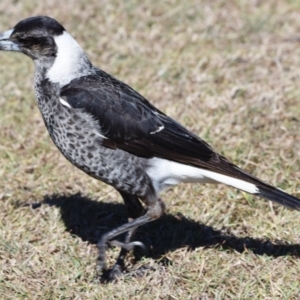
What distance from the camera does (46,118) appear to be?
4.14m

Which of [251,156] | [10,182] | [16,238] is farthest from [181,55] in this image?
[16,238]

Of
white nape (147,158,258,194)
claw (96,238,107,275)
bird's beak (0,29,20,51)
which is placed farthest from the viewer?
bird's beak (0,29,20,51)

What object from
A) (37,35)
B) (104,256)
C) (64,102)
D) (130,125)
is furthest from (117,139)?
(37,35)

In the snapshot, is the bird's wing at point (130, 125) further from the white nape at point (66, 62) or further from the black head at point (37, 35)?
the black head at point (37, 35)

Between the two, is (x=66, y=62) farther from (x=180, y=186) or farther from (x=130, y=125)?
Result: (x=180, y=186)

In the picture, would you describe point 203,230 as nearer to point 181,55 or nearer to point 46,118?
point 46,118

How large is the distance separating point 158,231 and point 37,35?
1.35 metres

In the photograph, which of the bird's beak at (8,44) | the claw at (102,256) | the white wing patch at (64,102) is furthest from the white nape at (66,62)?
the claw at (102,256)

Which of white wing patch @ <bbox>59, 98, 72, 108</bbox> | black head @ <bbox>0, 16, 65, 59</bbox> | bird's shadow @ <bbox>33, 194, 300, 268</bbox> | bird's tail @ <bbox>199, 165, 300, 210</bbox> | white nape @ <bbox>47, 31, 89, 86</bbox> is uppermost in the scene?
black head @ <bbox>0, 16, 65, 59</bbox>

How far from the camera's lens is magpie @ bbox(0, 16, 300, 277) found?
4.04m

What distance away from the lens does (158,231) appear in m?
4.58

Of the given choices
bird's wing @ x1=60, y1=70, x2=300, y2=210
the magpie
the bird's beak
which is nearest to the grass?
the magpie

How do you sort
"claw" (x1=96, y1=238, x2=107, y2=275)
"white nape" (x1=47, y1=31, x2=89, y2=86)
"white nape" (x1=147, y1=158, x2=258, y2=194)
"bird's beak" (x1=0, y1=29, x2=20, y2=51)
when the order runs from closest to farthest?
"claw" (x1=96, y1=238, x2=107, y2=275)
"white nape" (x1=147, y1=158, x2=258, y2=194)
"white nape" (x1=47, y1=31, x2=89, y2=86)
"bird's beak" (x1=0, y1=29, x2=20, y2=51)

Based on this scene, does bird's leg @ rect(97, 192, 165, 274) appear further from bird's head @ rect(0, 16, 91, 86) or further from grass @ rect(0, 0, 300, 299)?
bird's head @ rect(0, 16, 91, 86)
